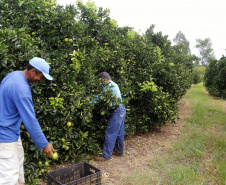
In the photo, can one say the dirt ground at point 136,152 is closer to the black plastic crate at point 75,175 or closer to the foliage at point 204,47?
the black plastic crate at point 75,175

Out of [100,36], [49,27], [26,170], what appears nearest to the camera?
[26,170]

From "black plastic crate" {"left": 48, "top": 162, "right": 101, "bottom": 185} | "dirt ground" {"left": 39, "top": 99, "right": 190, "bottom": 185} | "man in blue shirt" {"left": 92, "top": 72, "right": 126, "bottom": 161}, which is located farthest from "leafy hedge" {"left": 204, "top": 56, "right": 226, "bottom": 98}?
"black plastic crate" {"left": 48, "top": 162, "right": 101, "bottom": 185}

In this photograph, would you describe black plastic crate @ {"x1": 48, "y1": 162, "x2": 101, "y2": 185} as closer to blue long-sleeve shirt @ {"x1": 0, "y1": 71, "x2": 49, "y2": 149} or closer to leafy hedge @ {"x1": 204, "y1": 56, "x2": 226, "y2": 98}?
blue long-sleeve shirt @ {"x1": 0, "y1": 71, "x2": 49, "y2": 149}

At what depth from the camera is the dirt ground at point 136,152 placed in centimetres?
394

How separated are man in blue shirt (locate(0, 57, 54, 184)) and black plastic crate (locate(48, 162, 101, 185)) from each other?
1.51 ft

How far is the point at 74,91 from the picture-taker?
11.9ft

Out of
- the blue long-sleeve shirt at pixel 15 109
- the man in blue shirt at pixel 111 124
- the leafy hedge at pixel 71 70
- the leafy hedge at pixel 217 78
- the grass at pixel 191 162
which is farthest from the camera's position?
the leafy hedge at pixel 217 78

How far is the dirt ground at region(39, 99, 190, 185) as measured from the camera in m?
3.94

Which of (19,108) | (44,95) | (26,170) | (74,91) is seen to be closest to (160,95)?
(74,91)

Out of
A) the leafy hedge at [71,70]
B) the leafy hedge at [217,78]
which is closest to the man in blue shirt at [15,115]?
the leafy hedge at [71,70]

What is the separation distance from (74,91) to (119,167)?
5.93 ft

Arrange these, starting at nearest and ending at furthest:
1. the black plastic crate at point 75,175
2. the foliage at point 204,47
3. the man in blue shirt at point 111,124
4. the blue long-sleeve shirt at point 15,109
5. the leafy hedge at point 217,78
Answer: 1. the blue long-sleeve shirt at point 15,109
2. the black plastic crate at point 75,175
3. the man in blue shirt at point 111,124
4. the leafy hedge at point 217,78
5. the foliage at point 204,47

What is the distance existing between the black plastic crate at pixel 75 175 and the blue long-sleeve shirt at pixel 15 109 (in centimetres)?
61

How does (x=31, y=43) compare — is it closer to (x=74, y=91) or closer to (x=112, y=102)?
(x=74, y=91)
